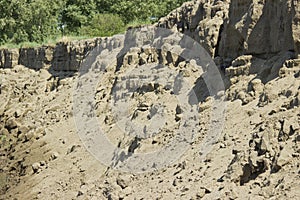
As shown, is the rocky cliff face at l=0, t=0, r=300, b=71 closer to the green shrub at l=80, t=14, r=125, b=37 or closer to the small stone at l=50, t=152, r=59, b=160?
the small stone at l=50, t=152, r=59, b=160

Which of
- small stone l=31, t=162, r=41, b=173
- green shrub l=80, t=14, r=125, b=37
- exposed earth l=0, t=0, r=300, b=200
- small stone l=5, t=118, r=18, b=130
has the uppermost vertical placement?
green shrub l=80, t=14, r=125, b=37

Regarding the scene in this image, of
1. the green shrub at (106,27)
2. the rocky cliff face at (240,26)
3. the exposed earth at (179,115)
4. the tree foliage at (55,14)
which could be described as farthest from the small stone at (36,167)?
→ the tree foliage at (55,14)

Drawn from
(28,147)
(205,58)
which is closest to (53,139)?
(28,147)

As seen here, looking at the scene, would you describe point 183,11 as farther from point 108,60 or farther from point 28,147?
point 28,147

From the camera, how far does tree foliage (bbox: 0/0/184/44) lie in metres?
25.8

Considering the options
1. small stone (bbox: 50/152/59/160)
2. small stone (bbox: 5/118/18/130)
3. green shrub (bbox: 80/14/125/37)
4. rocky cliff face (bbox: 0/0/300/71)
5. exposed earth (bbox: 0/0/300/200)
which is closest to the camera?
exposed earth (bbox: 0/0/300/200)

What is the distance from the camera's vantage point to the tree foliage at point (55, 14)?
25812 millimetres

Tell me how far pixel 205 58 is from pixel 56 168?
425cm

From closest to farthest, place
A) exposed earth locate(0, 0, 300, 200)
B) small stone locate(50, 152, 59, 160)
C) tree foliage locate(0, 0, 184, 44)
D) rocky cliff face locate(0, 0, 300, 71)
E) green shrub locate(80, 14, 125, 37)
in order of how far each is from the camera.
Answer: exposed earth locate(0, 0, 300, 200) < rocky cliff face locate(0, 0, 300, 71) < small stone locate(50, 152, 59, 160) < green shrub locate(80, 14, 125, 37) < tree foliage locate(0, 0, 184, 44)

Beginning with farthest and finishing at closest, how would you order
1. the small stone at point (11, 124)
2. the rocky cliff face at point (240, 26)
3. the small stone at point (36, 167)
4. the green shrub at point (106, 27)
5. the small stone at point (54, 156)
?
1. the green shrub at point (106, 27)
2. the small stone at point (11, 124)
3. the small stone at point (54, 156)
4. the small stone at point (36, 167)
5. the rocky cliff face at point (240, 26)

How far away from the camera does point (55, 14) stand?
27484 mm

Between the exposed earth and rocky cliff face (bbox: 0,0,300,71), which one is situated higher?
rocky cliff face (bbox: 0,0,300,71)

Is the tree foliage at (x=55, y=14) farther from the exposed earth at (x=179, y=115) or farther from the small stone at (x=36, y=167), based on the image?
the small stone at (x=36, y=167)

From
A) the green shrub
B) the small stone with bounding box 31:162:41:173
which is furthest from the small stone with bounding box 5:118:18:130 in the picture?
the green shrub
